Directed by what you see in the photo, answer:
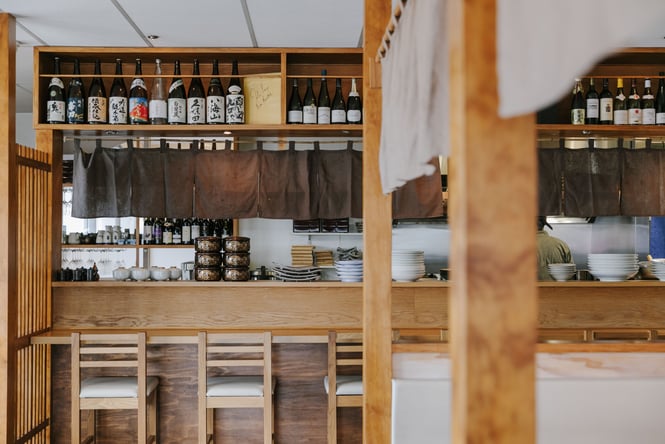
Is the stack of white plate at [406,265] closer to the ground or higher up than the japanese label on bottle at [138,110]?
closer to the ground

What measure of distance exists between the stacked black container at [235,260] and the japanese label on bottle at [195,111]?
2.73 ft

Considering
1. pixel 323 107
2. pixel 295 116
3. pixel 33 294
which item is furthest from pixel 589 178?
Result: pixel 33 294

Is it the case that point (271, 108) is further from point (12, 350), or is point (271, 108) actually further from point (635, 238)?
point (635, 238)

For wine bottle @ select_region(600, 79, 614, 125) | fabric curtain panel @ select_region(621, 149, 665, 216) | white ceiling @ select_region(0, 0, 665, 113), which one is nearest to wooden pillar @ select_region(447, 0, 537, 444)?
white ceiling @ select_region(0, 0, 665, 113)

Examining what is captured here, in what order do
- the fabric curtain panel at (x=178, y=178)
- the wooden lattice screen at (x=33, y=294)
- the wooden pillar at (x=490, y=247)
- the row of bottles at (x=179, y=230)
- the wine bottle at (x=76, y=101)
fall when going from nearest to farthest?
the wooden pillar at (x=490, y=247) < the wooden lattice screen at (x=33, y=294) < the wine bottle at (x=76, y=101) < the fabric curtain panel at (x=178, y=178) < the row of bottles at (x=179, y=230)

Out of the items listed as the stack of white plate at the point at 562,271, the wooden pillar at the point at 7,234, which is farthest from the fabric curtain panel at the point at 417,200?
the wooden pillar at the point at 7,234

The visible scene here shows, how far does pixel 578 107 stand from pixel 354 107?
1.57 metres

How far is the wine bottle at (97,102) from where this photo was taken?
4.27 m

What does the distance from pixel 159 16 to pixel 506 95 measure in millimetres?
3236

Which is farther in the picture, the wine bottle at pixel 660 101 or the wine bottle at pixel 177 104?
the wine bottle at pixel 660 101

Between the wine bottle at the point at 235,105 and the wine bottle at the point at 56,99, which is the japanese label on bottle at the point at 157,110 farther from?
the wine bottle at the point at 56,99

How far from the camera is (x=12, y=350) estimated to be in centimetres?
368

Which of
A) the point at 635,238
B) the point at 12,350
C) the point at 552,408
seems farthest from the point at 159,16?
the point at 635,238

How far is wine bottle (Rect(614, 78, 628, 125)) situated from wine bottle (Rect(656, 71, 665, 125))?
221mm
